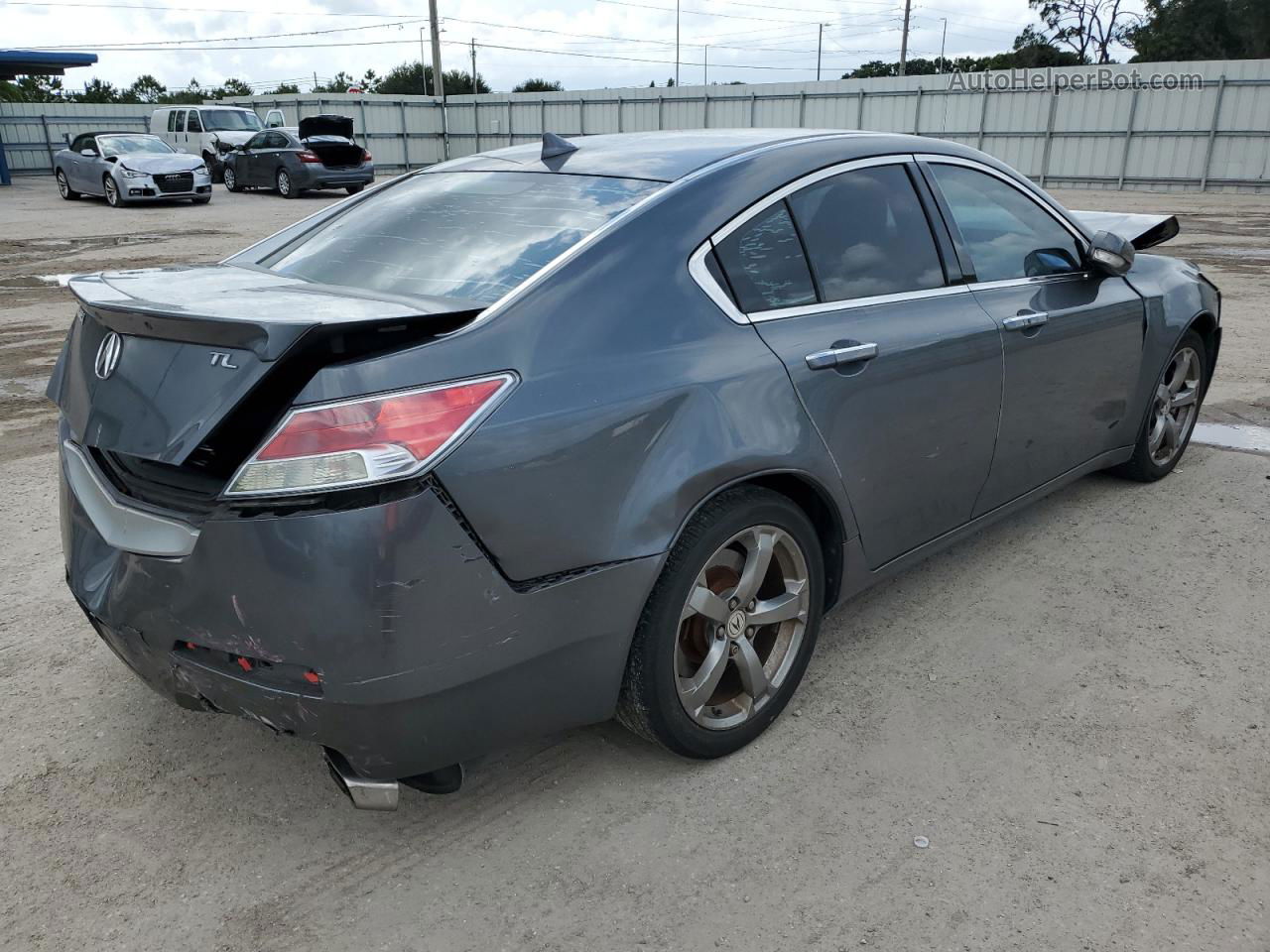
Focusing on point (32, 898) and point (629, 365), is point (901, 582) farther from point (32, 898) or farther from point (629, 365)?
point (32, 898)

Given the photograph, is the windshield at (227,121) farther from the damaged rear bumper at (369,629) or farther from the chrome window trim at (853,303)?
the damaged rear bumper at (369,629)

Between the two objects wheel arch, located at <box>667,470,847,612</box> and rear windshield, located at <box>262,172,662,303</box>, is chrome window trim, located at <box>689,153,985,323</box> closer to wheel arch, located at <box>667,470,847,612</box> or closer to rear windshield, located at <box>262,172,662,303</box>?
rear windshield, located at <box>262,172,662,303</box>

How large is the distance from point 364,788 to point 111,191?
22.9m

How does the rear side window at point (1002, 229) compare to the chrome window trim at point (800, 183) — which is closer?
the chrome window trim at point (800, 183)

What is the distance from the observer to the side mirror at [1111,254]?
395cm

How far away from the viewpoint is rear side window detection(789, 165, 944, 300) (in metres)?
3.01

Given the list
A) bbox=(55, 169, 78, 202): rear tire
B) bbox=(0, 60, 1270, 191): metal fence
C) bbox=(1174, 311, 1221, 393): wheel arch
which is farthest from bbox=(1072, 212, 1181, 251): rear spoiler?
bbox=(55, 169, 78, 202): rear tire

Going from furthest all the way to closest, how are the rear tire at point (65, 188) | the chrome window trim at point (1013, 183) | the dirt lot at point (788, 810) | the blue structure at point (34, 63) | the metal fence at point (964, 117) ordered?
the blue structure at point (34, 63)
the metal fence at point (964, 117)
the rear tire at point (65, 188)
the chrome window trim at point (1013, 183)
the dirt lot at point (788, 810)

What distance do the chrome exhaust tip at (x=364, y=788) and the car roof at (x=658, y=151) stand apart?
5.57 ft

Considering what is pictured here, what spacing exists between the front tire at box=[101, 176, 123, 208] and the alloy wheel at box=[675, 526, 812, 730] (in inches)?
875

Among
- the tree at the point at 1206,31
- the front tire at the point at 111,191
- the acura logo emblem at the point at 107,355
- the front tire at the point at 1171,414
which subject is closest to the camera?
the acura logo emblem at the point at 107,355

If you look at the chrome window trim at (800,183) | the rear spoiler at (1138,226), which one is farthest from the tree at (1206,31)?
the chrome window trim at (800,183)

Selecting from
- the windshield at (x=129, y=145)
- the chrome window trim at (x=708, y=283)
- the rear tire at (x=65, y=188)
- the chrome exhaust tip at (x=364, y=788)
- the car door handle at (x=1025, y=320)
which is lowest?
the rear tire at (x=65, y=188)

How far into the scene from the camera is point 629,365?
94.3 inches
